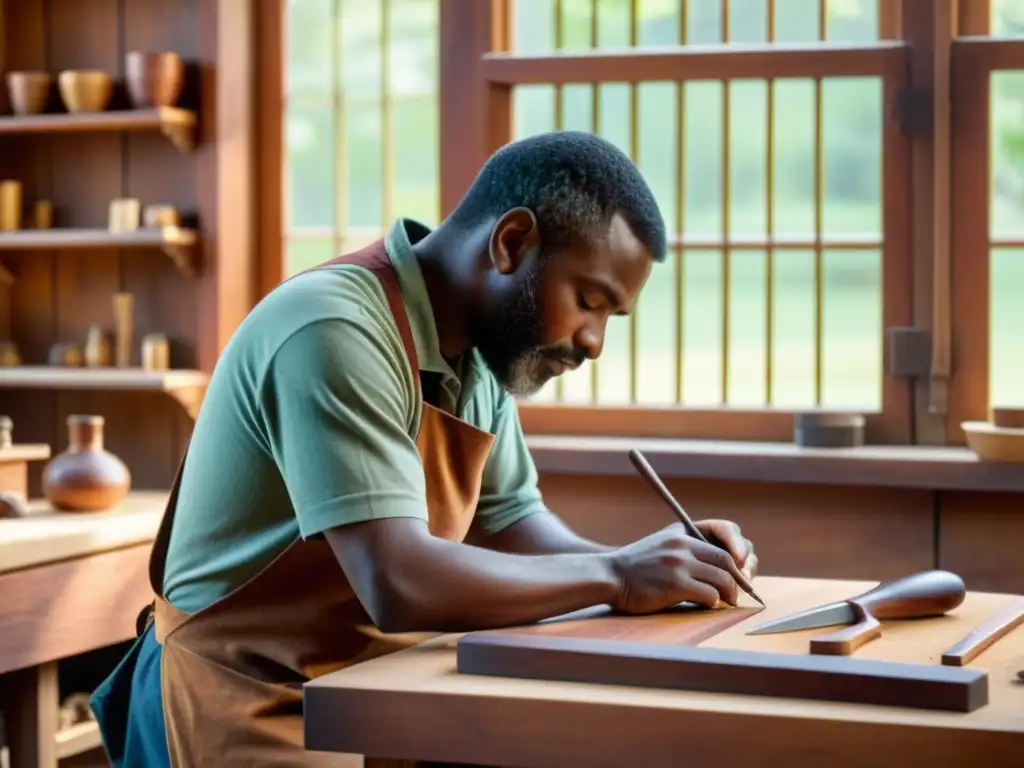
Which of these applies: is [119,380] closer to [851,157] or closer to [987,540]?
[851,157]

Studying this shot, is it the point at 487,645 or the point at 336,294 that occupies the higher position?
the point at 336,294

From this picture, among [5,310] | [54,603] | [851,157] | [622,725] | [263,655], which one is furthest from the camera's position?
[5,310]

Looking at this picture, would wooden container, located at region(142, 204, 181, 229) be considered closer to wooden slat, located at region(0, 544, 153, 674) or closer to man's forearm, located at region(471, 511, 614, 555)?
wooden slat, located at region(0, 544, 153, 674)

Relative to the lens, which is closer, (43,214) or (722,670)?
(722,670)

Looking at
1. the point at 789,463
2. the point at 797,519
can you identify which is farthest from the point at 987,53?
the point at 797,519

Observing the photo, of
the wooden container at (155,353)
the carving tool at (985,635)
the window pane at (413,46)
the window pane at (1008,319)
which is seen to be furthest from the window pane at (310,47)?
the carving tool at (985,635)

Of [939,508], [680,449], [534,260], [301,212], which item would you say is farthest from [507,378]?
[301,212]

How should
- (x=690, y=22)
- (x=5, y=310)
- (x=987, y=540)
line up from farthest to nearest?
(x=5, y=310) → (x=690, y=22) → (x=987, y=540)

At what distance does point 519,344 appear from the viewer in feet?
6.88

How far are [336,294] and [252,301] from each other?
218cm

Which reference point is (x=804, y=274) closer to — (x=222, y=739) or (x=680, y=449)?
(x=680, y=449)

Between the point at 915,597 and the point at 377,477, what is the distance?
0.72 metres

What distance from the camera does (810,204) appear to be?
359 cm

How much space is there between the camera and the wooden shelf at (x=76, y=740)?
11.1ft
